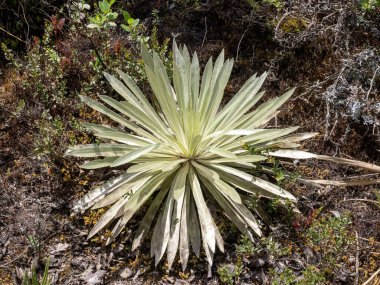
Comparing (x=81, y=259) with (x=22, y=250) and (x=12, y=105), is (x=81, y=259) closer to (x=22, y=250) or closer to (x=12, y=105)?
(x=22, y=250)

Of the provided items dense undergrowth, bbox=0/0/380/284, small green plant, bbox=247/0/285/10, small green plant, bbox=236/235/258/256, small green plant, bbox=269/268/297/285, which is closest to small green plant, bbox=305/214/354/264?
dense undergrowth, bbox=0/0/380/284

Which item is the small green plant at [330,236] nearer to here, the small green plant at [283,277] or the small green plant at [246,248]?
the small green plant at [283,277]

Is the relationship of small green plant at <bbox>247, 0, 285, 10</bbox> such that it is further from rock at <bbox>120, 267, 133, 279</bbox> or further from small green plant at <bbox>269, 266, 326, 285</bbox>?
rock at <bbox>120, 267, 133, 279</bbox>

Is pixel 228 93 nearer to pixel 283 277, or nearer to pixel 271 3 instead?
pixel 271 3

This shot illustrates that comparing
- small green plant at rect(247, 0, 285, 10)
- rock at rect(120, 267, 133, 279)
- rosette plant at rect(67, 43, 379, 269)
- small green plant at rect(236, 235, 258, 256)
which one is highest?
small green plant at rect(247, 0, 285, 10)

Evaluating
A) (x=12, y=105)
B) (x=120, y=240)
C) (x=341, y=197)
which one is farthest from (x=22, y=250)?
(x=341, y=197)

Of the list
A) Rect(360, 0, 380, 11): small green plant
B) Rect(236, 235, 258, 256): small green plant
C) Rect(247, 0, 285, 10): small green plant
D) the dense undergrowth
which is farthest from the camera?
Rect(247, 0, 285, 10): small green plant

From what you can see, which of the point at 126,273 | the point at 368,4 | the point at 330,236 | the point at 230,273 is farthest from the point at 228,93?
the point at 126,273
